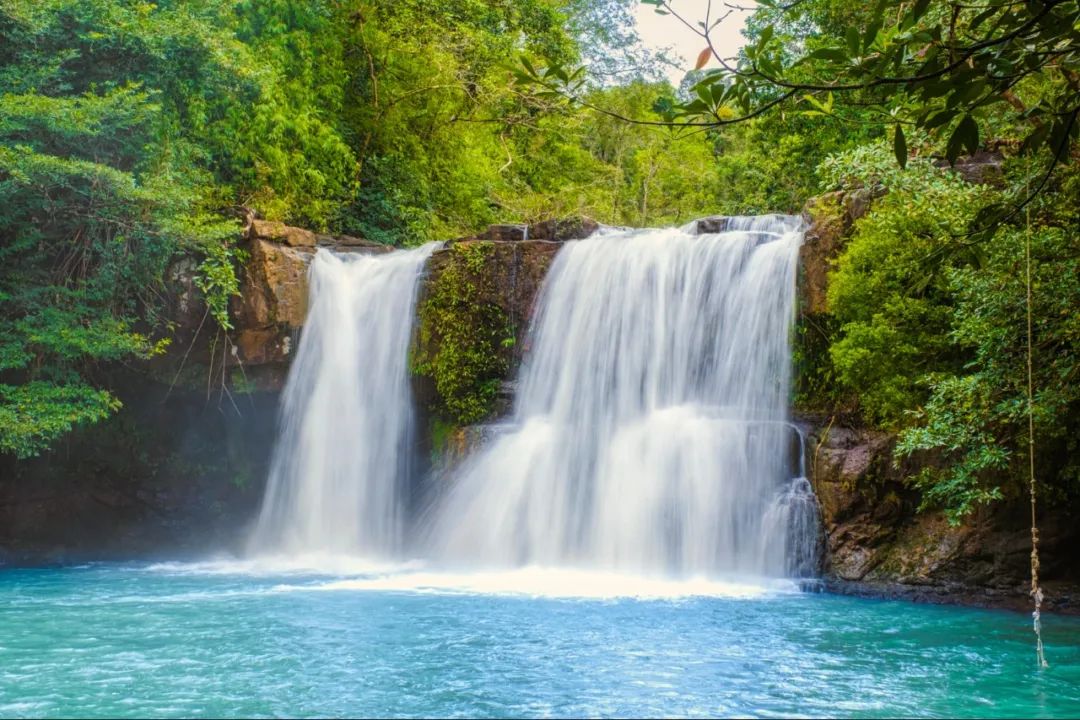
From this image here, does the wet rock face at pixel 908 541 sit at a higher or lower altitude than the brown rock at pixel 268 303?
lower

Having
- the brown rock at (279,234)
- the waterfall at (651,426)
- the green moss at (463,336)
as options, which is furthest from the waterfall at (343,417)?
the waterfall at (651,426)

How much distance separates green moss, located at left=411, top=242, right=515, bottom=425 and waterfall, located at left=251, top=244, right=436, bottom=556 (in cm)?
48

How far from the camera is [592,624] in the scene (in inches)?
352

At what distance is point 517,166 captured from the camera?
27.0 metres

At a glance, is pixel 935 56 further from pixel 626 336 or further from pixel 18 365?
pixel 18 365

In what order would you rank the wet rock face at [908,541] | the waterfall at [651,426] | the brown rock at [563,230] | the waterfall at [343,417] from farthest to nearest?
the brown rock at [563,230] → the waterfall at [343,417] → the waterfall at [651,426] → the wet rock face at [908,541]

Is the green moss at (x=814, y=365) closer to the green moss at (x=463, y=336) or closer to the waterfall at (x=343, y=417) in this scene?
the green moss at (x=463, y=336)

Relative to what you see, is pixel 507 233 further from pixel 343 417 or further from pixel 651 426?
pixel 651 426

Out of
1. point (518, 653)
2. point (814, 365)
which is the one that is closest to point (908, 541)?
point (814, 365)

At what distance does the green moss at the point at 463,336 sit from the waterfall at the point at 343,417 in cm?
48

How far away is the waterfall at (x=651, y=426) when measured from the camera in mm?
12156

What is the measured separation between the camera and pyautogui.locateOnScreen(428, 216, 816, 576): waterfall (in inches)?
479

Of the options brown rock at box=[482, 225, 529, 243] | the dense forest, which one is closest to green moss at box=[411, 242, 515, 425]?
brown rock at box=[482, 225, 529, 243]

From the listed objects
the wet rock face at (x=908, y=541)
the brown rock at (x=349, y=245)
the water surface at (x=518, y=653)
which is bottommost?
the water surface at (x=518, y=653)
